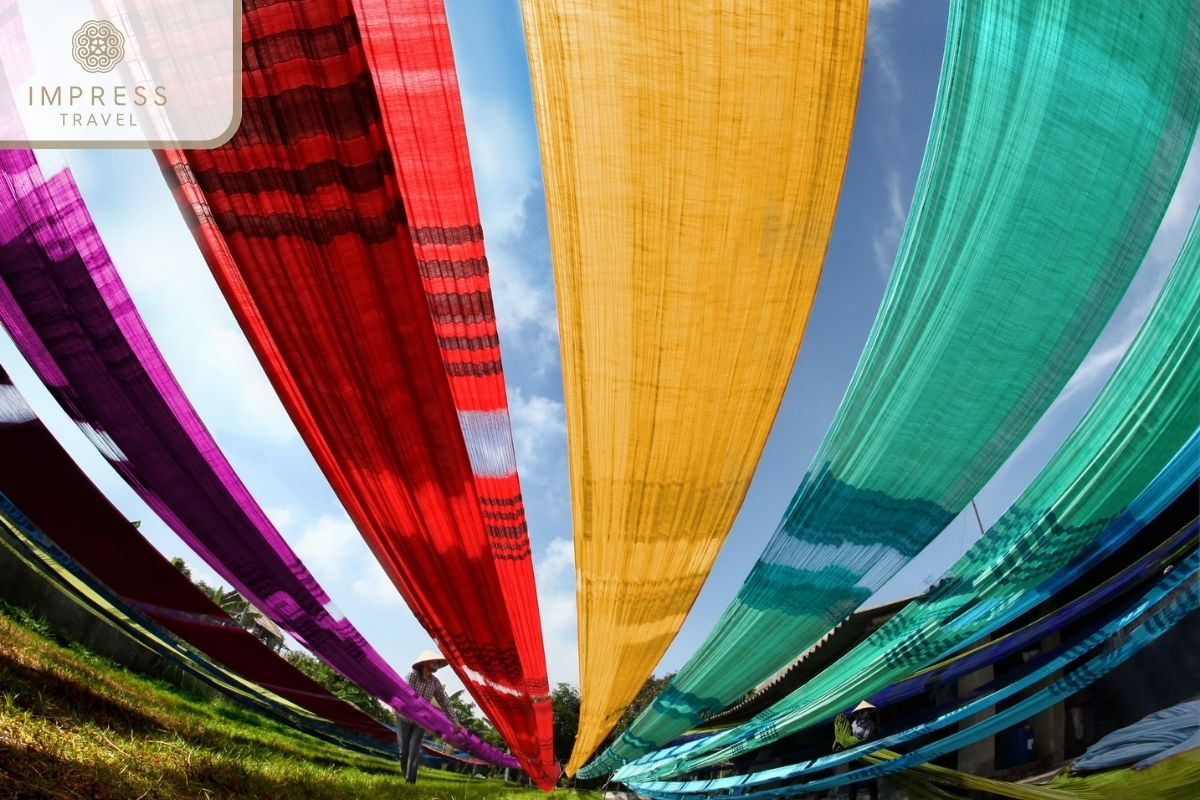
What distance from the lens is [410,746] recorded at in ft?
16.5

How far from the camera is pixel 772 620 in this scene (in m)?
3.41

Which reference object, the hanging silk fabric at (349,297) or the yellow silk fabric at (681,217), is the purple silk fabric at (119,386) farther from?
the yellow silk fabric at (681,217)

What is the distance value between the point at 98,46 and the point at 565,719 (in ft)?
71.6

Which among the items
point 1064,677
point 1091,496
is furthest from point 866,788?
point 1091,496

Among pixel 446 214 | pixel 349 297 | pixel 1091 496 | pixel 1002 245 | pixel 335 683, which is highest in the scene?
pixel 1002 245

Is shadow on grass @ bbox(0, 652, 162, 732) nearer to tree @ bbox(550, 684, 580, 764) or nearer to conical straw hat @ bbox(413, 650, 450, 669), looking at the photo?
conical straw hat @ bbox(413, 650, 450, 669)

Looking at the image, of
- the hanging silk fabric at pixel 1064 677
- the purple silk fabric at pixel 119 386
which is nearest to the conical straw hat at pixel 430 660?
the purple silk fabric at pixel 119 386

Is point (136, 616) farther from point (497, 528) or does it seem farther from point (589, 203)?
point (589, 203)

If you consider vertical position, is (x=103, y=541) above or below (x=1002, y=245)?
below

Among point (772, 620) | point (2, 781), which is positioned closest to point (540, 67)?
point (2, 781)

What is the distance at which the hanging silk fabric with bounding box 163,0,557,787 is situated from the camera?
177 centimetres

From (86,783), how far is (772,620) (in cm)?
276

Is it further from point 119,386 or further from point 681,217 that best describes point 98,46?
point 681,217

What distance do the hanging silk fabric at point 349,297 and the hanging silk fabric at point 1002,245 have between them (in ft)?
4.36
